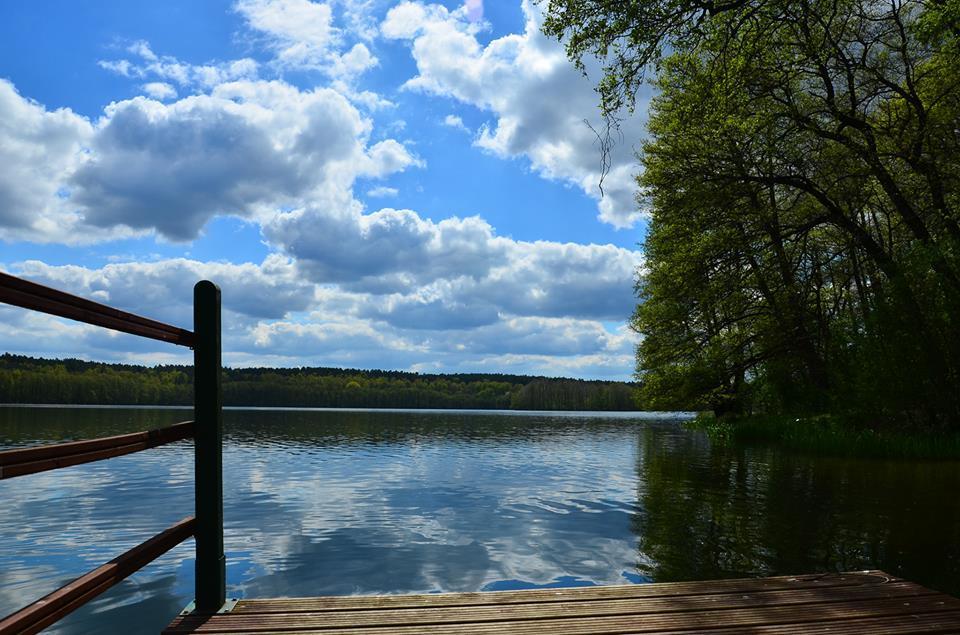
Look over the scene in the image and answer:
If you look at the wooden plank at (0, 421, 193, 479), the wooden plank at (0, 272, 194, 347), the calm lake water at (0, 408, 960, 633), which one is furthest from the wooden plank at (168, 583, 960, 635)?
the calm lake water at (0, 408, 960, 633)

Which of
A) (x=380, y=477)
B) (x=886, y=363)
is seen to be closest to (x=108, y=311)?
(x=380, y=477)

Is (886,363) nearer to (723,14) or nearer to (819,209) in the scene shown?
(819,209)

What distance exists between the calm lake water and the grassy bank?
1.13m

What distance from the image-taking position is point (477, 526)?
10.6 metres

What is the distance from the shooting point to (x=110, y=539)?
9789 millimetres

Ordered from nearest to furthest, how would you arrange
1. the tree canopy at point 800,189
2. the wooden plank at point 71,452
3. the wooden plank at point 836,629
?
1. the wooden plank at point 71,452
2. the wooden plank at point 836,629
3. the tree canopy at point 800,189

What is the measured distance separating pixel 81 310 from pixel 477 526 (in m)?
8.25

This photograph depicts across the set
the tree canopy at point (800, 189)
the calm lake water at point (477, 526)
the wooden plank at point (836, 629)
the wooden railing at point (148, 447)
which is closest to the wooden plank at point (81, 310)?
the wooden railing at point (148, 447)

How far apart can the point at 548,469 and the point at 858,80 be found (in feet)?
53.7

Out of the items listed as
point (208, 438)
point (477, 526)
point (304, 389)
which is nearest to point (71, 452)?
point (208, 438)

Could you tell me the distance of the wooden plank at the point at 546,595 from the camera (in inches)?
180

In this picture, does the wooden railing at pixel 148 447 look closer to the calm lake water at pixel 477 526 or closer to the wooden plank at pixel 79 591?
the wooden plank at pixel 79 591

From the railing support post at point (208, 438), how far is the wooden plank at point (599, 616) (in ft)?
1.06

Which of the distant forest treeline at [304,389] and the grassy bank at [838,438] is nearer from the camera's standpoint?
the grassy bank at [838,438]
